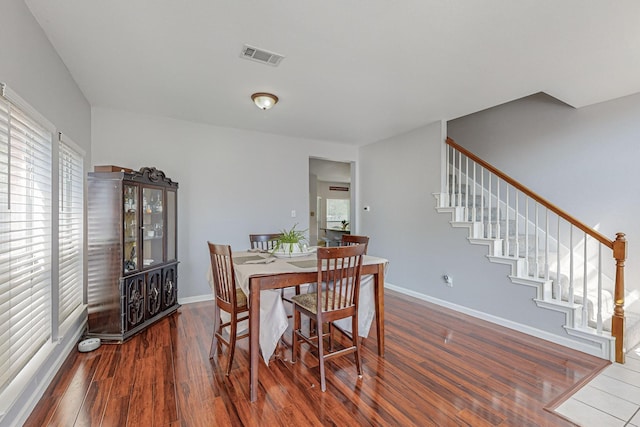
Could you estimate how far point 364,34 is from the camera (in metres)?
2.15

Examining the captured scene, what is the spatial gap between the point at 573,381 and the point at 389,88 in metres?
2.88

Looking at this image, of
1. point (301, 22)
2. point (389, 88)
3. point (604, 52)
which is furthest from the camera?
point (389, 88)

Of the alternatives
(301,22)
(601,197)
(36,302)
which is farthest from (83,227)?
(601,197)

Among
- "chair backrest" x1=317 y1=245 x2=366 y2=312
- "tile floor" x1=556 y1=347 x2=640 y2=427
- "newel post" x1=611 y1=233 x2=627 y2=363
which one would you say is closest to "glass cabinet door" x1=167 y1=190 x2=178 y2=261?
"chair backrest" x1=317 y1=245 x2=366 y2=312

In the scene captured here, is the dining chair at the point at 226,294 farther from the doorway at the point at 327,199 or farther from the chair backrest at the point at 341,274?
the doorway at the point at 327,199

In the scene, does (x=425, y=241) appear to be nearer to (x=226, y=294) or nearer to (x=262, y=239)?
(x=262, y=239)

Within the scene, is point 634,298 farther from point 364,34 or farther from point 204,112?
point 204,112

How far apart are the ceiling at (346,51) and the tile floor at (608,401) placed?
2.48 metres

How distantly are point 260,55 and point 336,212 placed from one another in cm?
836

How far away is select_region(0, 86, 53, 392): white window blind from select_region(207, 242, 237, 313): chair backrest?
111 centimetres

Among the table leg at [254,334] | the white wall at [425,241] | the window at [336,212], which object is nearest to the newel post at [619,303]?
the white wall at [425,241]

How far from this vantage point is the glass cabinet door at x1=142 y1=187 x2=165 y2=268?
10.6ft

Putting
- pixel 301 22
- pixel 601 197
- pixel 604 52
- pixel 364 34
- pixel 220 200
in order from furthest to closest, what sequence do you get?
1. pixel 220 200
2. pixel 601 197
3. pixel 604 52
4. pixel 364 34
5. pixel 301 22

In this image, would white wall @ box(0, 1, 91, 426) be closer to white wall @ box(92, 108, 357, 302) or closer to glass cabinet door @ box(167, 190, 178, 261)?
white wall @ box(92, 108, 357, 302)
